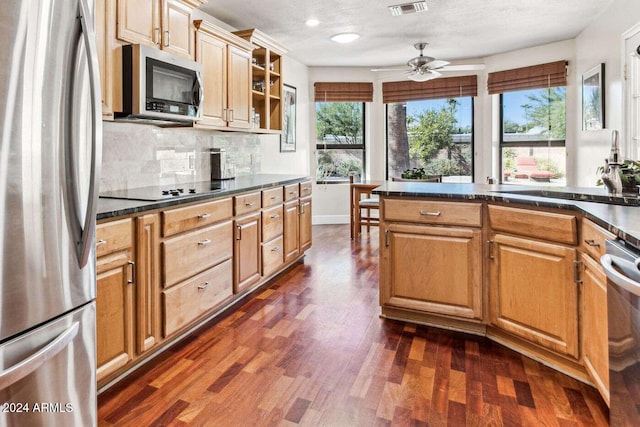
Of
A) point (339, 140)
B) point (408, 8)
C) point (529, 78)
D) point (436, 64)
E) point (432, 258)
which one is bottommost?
point (432, 258)

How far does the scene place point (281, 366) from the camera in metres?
2.21

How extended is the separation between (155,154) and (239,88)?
37.4 inches

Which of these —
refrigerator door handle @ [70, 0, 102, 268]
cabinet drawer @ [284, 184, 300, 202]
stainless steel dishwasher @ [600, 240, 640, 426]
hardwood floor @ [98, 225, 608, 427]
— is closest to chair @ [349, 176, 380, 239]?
cabinet drawer @ [284, 184, 300, 202]

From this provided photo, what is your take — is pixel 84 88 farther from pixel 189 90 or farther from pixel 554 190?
pixel 554 190

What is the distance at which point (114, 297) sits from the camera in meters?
1.92

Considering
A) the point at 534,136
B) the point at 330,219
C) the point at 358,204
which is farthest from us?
the point at 330,219

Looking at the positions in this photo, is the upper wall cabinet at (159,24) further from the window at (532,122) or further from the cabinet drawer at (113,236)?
the window at (532,122)

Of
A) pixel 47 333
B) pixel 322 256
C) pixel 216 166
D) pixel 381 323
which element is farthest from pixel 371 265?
pixel 47 333

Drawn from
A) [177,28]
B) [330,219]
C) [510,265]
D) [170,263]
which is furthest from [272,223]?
[330,219]

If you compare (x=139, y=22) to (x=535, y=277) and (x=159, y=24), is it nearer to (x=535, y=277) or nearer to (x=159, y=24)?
(x=159, y=24)

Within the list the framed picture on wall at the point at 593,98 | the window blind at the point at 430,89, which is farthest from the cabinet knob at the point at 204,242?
the window blind at the point at 430,89

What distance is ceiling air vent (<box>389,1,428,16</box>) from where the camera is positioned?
3682 millimetres

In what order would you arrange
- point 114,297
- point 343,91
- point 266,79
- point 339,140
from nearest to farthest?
point 114,297 < point 266,79 < point 343,91 < point 339,140

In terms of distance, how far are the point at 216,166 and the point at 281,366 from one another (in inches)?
84.9
